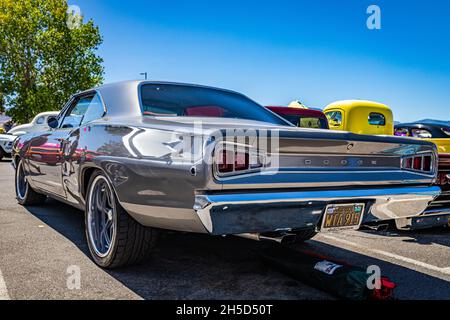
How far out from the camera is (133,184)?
2.53 m

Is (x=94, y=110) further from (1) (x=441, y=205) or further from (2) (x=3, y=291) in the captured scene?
(1) (x=441, y=205)

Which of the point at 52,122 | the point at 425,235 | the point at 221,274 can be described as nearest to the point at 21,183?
the point at 52,122

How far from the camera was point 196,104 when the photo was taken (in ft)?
10.9

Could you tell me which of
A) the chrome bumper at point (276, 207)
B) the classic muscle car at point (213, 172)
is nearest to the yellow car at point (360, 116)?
the classic muscle car at point (213, 172)

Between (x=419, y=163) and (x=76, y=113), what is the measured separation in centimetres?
309

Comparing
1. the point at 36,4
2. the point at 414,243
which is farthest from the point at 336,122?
the point at 36,4

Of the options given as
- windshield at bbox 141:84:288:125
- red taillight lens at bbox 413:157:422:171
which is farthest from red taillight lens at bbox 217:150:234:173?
red taillight lens at bbox 413:157:422:171

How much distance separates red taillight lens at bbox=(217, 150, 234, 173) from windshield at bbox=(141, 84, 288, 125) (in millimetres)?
922

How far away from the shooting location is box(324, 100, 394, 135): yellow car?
25.5 feet

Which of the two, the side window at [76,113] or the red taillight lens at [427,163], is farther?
the side window at [76,113]

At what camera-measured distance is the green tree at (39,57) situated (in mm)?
30766

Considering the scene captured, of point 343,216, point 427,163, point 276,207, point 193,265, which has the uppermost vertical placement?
point 427,163

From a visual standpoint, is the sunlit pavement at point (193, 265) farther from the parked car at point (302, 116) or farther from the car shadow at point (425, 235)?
the parked car at point (302, 116)

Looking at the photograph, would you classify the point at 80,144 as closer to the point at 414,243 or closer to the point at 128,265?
the point at 128,265
